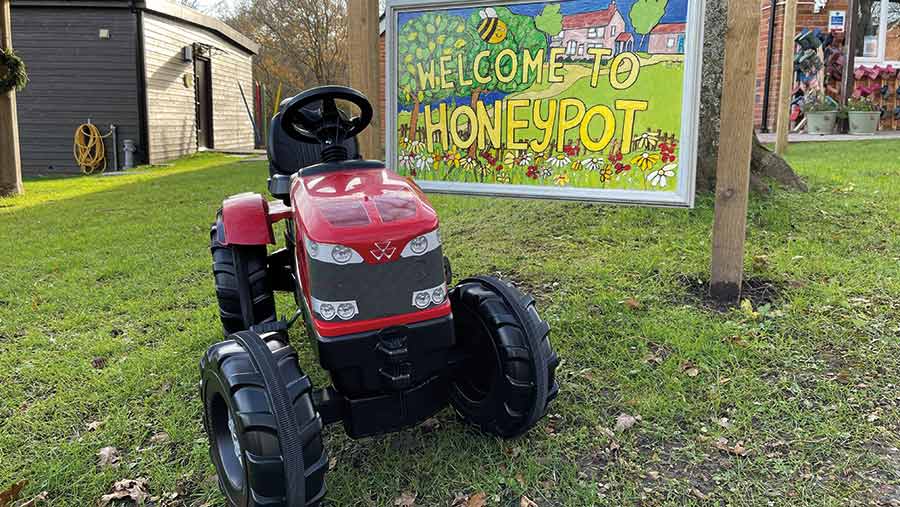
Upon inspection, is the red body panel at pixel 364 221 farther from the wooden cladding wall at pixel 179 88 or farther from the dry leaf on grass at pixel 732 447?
the wooden cladding wall at pixel 179 88

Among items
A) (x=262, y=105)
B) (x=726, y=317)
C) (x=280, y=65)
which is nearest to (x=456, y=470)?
(x=726, y=317)

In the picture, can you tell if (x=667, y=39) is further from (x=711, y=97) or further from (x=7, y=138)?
(x=7, y=138)

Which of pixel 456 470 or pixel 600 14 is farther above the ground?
pixel 600 14

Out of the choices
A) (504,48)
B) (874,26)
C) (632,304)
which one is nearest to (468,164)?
(504,48)

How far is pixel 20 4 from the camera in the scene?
595 inches

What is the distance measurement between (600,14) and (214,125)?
18.4m

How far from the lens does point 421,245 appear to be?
7.55 feet

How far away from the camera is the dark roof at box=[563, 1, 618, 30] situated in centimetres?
368

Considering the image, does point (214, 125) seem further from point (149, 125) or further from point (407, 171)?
point (407, 171)

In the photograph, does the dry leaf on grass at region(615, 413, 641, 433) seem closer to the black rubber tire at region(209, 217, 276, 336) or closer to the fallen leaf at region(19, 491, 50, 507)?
the black rubber tire at region(209, 217, 276, 336)

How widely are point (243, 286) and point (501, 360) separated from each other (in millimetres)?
1395

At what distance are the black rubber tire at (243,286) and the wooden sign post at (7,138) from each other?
8555mm

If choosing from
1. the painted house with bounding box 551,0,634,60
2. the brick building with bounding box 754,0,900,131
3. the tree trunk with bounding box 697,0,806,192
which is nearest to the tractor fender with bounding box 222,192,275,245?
the painted house with bounding box 551,0,634,60

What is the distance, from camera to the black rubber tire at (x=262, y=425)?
204 centimetres
